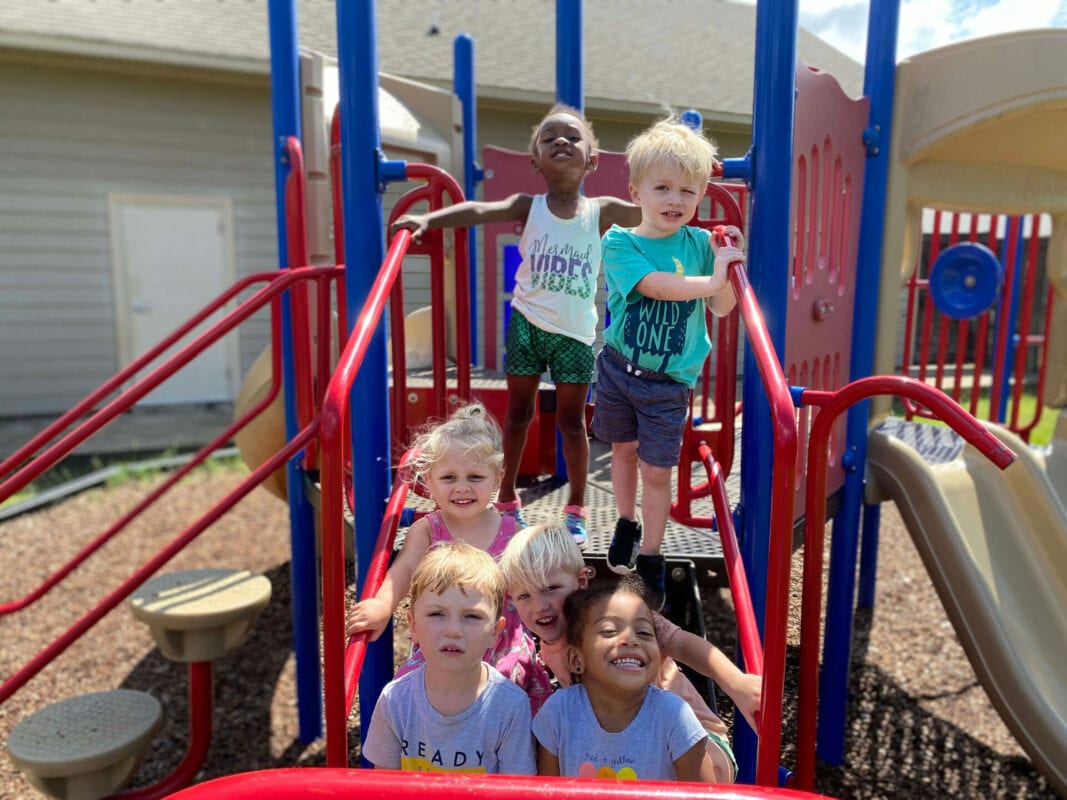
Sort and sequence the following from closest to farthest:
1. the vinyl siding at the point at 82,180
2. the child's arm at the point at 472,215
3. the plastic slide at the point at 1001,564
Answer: the child's arm at the point at 472,215
the plastic slide at the point at 1001,564
the vinyl siding at the point at 82,180

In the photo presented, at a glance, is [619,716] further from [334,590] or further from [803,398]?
[803,398]

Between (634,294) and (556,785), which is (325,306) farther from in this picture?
(556,785)

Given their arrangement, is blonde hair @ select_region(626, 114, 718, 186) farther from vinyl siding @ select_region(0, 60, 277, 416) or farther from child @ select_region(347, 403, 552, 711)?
vinyl siding @ select_region(0, 60, 277, 416)

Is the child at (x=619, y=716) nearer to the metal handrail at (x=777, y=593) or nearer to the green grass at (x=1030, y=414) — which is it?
the metal handrail at (x=777, y=593)

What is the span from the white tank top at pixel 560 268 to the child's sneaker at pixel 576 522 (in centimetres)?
49

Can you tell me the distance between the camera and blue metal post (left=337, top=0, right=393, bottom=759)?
2066 millimetres

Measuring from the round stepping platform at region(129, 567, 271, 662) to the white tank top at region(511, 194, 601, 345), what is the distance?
1765 millimetres

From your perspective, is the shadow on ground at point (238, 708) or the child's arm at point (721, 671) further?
the shadow on ground at point (238, 708)

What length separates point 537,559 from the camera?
68.6 inches

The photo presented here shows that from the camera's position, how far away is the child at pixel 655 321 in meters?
1.97

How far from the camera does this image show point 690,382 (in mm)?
2131

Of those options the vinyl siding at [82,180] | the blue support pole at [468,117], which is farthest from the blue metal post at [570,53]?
the vinyl siding at [82,180]

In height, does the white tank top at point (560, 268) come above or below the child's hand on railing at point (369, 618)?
above

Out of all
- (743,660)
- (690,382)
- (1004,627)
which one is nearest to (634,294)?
(690,382)
